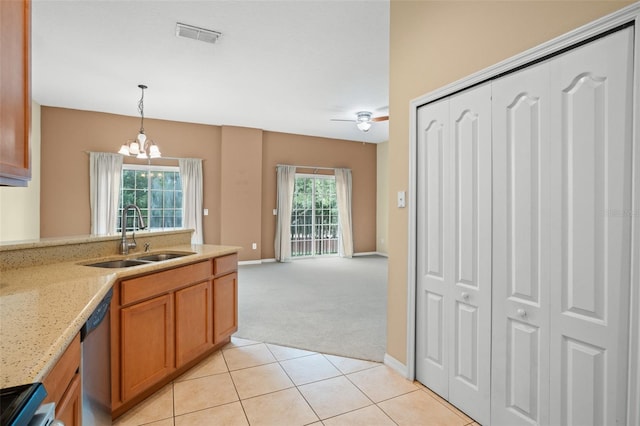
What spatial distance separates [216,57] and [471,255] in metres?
3.34

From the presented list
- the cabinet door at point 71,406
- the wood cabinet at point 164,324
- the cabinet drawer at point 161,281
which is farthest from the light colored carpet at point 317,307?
the cabinet door at point 71,406

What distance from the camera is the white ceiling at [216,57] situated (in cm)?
284

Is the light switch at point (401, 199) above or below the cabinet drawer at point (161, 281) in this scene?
above

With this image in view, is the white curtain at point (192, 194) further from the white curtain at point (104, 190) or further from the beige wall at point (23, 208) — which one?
the beige wall at point (23, 208)

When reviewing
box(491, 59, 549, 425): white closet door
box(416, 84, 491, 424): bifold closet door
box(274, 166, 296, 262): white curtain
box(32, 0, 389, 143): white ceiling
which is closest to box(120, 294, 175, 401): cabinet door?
box(416, 84, 491, 424): bifold closet door

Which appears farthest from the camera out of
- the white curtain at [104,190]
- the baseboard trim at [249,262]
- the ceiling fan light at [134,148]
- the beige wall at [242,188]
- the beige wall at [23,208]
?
the baseboard trim at [249,262]

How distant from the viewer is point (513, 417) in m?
1.73

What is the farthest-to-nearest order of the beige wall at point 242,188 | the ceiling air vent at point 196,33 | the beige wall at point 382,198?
the beige wall at point 382,198 < the beige wall at point 242,188 < the ceiling air vent at point 196,33

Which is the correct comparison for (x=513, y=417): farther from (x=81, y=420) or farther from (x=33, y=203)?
(x=33, y=203)

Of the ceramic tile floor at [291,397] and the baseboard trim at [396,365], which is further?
the baseboard trim at [396,365]

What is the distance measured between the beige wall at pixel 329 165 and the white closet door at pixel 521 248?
5.89m

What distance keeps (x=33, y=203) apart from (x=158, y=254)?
13.1 ft

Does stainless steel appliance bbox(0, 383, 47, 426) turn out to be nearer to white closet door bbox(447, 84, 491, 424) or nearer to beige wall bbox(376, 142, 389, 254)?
white closet door bbox(447, 84, 491, 424)

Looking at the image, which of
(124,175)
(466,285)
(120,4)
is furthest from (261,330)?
(124,175)
